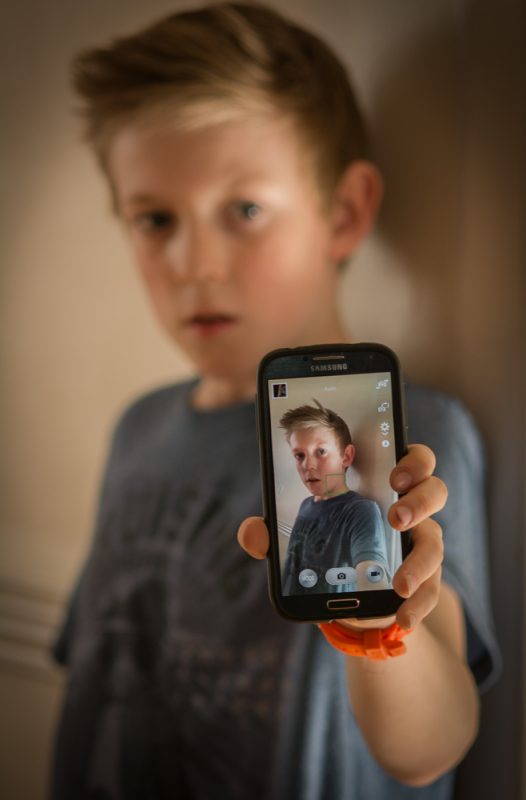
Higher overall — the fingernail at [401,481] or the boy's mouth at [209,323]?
the boy's mouth at [209,323]

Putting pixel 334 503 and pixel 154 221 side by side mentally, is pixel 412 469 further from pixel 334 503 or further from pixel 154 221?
pixel 154 221

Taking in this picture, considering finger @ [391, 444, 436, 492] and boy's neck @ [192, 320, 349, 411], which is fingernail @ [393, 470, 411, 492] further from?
boy's neck @ [192, 320, 349, 411]

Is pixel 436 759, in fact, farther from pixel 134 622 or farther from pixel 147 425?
pixel 147 425

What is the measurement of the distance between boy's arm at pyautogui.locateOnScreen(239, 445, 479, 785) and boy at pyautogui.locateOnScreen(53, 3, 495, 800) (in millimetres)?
62

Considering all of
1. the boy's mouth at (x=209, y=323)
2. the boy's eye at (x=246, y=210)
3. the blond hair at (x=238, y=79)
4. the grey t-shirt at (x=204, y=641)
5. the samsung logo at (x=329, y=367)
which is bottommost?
the grey t-shirt at (x=204, y=641)

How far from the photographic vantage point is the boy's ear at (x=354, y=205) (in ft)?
2.25

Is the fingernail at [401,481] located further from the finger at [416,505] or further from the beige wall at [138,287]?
the beige wall at [138,287]

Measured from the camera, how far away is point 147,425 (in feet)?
2.70

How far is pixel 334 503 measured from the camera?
1.37 feet

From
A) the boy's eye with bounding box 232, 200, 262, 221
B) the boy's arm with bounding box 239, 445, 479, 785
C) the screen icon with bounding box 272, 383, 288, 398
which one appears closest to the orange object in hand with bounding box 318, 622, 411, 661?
the boy's arm with bounding box 239, 445, 479, 785

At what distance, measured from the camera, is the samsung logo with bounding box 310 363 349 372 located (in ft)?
1.41

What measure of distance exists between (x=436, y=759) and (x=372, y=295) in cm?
39

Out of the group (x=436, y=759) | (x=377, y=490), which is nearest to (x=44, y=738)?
(x=436, y=759)

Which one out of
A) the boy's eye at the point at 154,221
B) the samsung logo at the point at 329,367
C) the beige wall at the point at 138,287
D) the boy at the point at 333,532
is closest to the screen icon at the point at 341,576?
the boy at the point at 333,532
